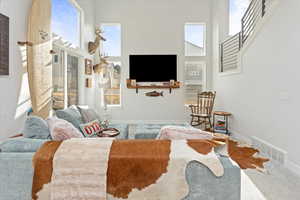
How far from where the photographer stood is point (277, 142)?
325 centimetres

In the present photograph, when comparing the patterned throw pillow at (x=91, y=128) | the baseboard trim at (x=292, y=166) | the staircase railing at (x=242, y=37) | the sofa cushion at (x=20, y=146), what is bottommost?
the baseboard trim at (x=292, y=166)

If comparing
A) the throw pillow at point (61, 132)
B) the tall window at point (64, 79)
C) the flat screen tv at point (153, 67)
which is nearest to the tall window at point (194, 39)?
the flat screen tv at point (153, 67)

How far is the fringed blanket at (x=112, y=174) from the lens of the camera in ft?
4.95

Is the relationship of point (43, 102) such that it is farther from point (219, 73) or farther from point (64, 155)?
point (219, 73)

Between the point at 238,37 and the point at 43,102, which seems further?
the point at 238,37

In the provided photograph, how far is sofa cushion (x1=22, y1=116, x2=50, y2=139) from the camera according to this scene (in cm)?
195

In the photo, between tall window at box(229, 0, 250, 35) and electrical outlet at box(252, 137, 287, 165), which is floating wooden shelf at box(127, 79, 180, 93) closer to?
tall window at box(229, 0, 250, 35)

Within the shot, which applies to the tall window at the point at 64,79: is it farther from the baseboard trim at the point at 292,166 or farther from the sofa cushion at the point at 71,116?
the baseboard trim at the point at 292,166

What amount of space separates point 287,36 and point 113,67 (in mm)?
4743

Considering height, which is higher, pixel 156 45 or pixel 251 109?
pixel 156 45

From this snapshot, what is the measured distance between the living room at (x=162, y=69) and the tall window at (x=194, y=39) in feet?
0.11

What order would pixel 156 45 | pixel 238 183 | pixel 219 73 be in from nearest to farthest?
pixel 238 183
pixel 219 73
pixel 156 45

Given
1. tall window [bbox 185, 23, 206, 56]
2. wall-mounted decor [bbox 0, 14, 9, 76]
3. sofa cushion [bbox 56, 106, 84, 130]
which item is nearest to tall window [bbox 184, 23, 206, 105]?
tall window [bbox 185, 23, 206, 56]

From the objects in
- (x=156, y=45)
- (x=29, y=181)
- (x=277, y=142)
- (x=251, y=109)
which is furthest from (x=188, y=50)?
(x=29, y=181)
